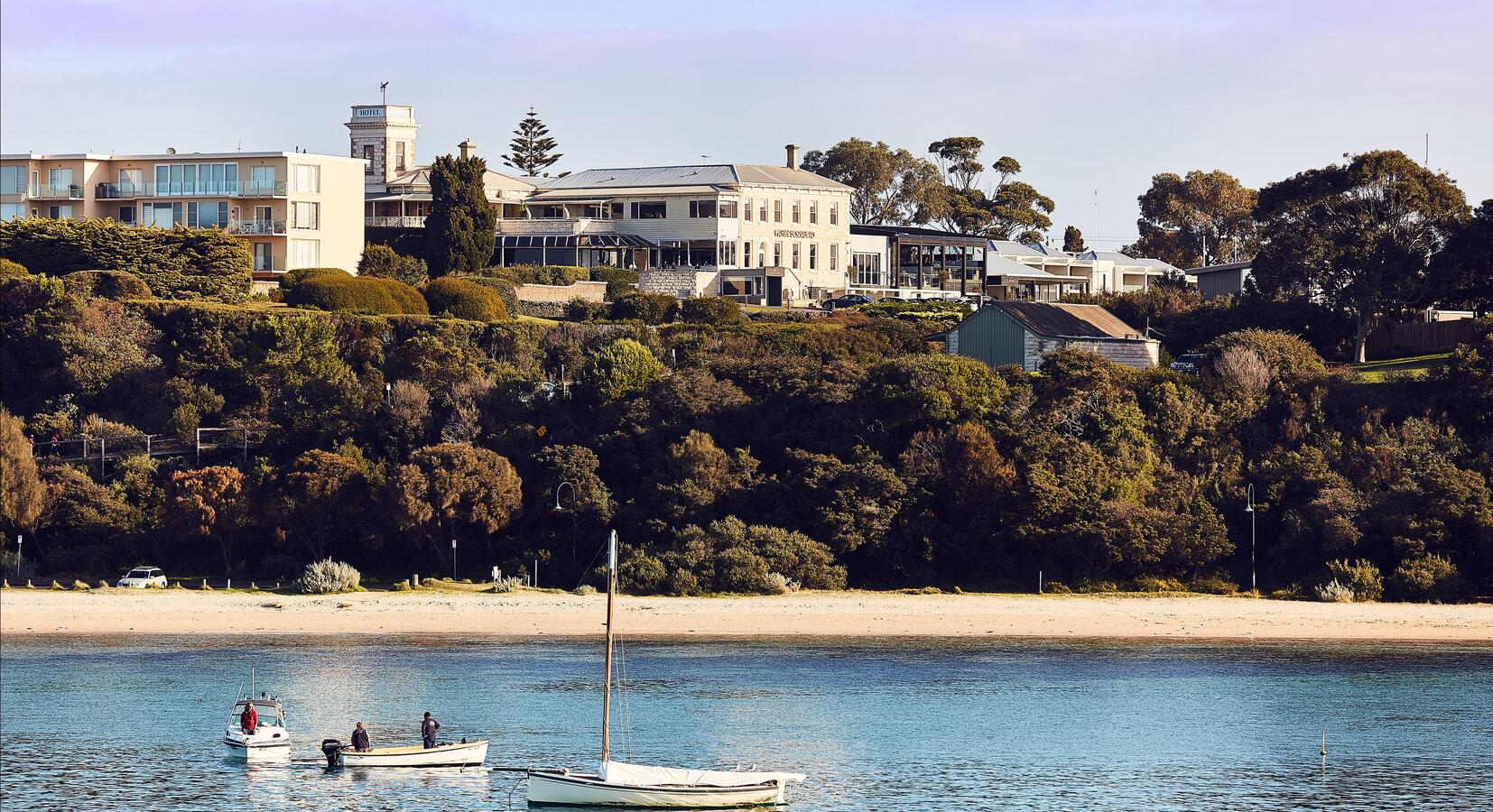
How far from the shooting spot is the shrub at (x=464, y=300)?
83.8m

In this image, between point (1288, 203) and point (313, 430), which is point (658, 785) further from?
point (1288, 203)

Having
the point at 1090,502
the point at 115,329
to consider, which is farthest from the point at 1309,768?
the point at 115,329

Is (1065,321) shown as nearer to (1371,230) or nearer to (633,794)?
(1371,230)

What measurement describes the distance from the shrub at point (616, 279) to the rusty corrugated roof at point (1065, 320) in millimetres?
24591

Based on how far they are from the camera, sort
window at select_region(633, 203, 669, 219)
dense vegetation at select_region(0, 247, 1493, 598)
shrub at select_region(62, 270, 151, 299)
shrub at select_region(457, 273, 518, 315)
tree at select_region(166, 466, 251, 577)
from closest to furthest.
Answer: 1. dense vegetation at select_region(0, 247, 1493, 598)
2. tree at select_region(166, 466, 251, 577)
3. shrub at select_region(62, 270, 151, 299)
4. shrub at select_region(457, 273, 518, 315)
5. window at select_region(633, 203, 669, 219)

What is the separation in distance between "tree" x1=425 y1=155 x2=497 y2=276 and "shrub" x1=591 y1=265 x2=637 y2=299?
6720 millimetres

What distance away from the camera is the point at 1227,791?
41.5 metres

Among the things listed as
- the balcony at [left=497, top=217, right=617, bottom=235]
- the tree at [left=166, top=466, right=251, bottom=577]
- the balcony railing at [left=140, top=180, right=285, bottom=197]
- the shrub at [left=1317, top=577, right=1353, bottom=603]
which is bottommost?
the shrub at [left=1317, top=577, right=1353, bottom=603]

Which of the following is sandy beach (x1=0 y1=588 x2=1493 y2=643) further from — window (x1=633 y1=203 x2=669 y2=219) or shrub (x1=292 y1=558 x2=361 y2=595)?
window (x1=633 y1=203 x2=669 y2=219)

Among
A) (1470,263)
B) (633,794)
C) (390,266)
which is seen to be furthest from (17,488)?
(1470,263)

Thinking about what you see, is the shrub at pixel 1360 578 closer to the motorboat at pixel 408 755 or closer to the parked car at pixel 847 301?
the motorboat at pixel 408 755

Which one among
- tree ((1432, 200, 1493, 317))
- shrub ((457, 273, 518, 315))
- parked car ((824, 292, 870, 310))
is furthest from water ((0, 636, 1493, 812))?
parked car ((824, 292, 870, 310))

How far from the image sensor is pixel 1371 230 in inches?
3093

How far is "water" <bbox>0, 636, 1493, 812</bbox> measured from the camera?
40.7 meters
